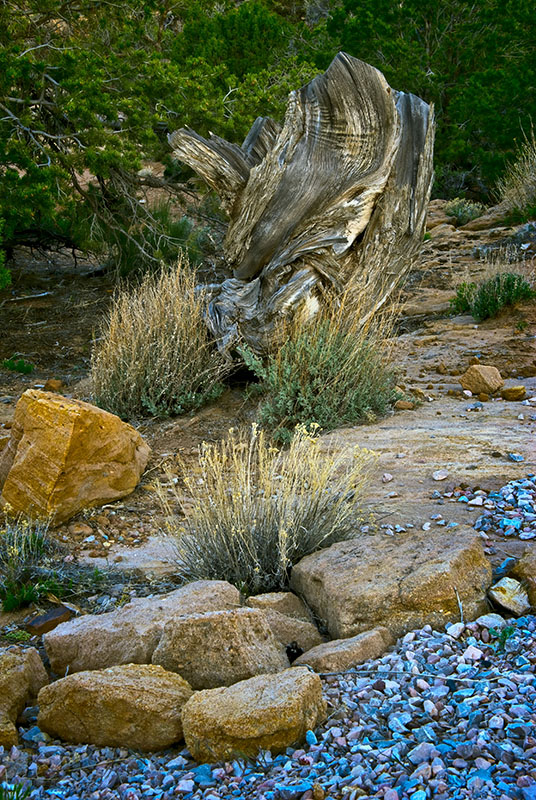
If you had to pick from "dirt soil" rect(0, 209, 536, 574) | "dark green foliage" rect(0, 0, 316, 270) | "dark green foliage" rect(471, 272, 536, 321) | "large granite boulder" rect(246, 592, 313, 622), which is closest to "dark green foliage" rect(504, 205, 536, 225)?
"dirt soil" rect(0, 209, 536, 574)

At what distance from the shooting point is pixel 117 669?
2.61 m

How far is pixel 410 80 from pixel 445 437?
1269cm

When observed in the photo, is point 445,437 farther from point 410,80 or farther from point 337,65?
point 410,80

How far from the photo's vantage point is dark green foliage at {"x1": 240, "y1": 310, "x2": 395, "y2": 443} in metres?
5.92

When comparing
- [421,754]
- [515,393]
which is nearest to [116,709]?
[421,754]

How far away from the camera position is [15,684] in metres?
2.71

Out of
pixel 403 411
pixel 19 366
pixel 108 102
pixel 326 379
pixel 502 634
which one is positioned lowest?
pixel 19 366

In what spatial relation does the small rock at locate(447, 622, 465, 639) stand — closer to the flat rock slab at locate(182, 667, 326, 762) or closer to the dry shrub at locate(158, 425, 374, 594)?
the flat rock slab at locate(182, 667, 326, 762)

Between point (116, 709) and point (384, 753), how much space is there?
856 mm

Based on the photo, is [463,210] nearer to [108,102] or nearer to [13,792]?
[108,102]

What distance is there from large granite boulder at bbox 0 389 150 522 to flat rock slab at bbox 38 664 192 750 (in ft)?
6.98

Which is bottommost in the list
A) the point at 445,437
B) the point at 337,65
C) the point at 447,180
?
the point at 445,437

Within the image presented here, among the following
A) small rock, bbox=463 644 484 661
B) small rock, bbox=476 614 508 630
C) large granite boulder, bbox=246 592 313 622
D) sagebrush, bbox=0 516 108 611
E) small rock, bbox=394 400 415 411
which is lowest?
sagebrush, bbox=0 516 108 611

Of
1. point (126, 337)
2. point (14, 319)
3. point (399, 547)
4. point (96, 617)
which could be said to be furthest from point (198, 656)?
point (14, 319)
